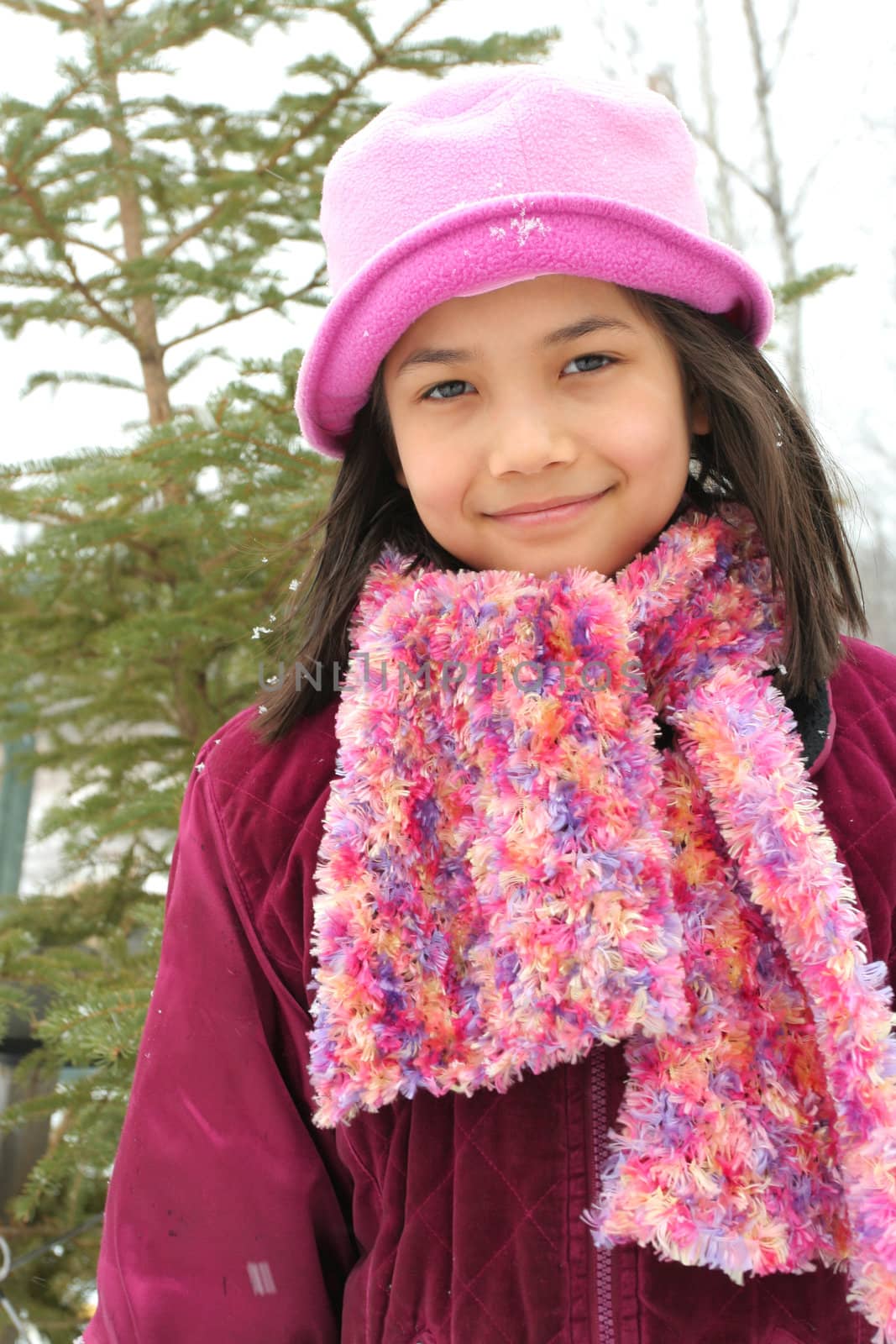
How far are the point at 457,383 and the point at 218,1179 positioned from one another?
34.3 inches

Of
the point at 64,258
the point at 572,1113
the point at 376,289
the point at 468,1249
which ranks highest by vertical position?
the point at 64,258

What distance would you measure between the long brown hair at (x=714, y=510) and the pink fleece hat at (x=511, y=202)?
69mm

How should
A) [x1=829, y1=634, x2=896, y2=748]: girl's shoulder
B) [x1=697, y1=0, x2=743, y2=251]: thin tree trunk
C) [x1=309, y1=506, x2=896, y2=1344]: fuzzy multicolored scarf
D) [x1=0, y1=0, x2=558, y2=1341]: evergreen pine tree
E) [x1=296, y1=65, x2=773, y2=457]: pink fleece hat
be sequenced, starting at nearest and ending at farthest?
1. [x1=309, y1=506, x2=896, y2=1344]: fuzzy multicolored scarf
2. [x1=296, y1=65, x2=773, y2=457]: pink fleece hat
3. [x1=829, y1=634, x2=896, y2=748]: girl's shoulder
4. [x1=0, y1=0, x2=558, y2=1341]: evergreen pine tree
5. [x1=697, y1=0, x2=743, y2=251]: thin tree trunk

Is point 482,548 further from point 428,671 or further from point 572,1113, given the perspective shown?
point 572,1113

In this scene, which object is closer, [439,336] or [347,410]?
[439,336]

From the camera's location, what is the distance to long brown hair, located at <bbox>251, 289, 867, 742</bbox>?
3.84ft

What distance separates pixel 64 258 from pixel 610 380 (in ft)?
5.19

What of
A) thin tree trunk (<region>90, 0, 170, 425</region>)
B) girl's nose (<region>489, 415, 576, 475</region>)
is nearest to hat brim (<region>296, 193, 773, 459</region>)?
girl's nose (<region>489, 415, 576, 475</region>)

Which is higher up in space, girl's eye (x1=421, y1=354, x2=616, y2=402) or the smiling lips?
girl's eye (x1=421, y1=354, x2=616, y2=402)

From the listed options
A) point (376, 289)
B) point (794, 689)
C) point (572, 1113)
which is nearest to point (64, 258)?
point (376, 289)

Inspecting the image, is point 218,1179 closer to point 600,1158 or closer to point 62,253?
point 600,1158

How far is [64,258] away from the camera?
7.33 ft

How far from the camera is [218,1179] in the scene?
113 cm

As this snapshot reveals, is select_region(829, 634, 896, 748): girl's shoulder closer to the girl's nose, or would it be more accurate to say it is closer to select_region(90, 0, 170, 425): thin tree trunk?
the girl's nose
